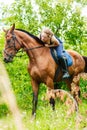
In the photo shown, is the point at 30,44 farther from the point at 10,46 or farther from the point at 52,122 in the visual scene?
the point at 52,122

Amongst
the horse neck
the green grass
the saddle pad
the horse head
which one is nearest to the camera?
the green grass

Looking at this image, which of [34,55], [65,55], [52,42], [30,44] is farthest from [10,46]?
[65,55]

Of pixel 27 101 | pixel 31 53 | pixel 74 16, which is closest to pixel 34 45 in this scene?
pixel 31 53

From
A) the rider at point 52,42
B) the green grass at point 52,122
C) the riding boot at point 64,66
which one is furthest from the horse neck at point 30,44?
the green grass at point 52,122

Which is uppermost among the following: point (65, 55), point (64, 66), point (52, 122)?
point (52, 122)

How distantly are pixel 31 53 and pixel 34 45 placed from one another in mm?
203

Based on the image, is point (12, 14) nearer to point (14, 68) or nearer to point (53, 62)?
point (14, 68)

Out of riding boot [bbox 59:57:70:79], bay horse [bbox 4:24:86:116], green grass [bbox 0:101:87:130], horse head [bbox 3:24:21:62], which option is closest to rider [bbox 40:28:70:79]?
riding boot [bbox 59:57:70:79]

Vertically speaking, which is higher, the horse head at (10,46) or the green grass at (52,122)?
the horse head at (10,46)

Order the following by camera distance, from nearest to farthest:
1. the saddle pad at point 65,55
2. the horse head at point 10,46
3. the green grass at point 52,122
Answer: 1. the green grass at point 52,122
2. the horse head at point 10,46
3. the saddle pad at point 65,55

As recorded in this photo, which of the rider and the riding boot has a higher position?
the rider

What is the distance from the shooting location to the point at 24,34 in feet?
32.2

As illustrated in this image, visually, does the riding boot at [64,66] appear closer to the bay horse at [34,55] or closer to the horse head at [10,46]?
the bay horse at [34,55]

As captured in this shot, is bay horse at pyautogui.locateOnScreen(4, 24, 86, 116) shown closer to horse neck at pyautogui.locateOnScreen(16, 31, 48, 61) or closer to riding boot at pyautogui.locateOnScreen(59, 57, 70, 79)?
horse neck at pyautogui.locateOnScreen(16, 31, 48, 61)
